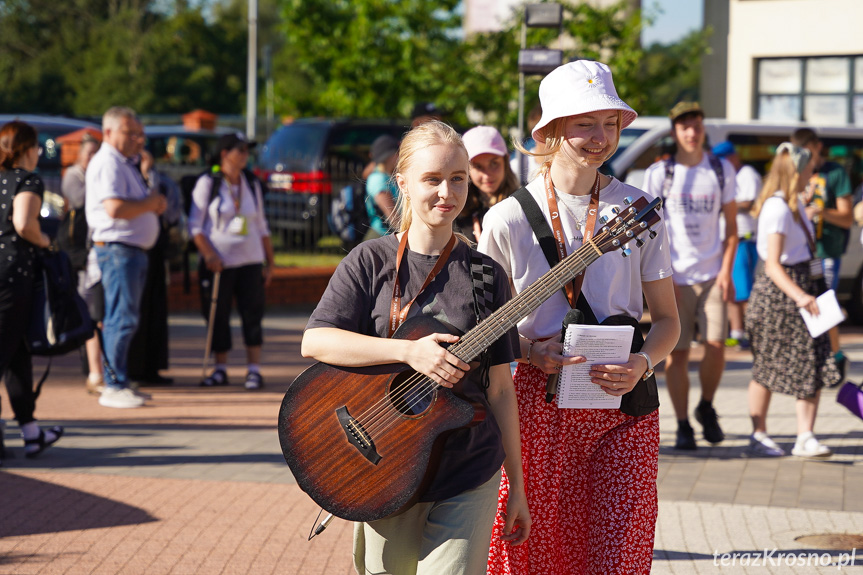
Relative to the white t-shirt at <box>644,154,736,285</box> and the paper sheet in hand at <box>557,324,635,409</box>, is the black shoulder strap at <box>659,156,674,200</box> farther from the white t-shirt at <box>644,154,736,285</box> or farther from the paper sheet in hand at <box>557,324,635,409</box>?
the paper sheet in hand at <box>557,324,635,409</box>

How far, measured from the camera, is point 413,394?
295 centimetres

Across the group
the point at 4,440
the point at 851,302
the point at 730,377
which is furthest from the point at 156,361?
the point at 851,302

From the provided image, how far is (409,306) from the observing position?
9.89 ft

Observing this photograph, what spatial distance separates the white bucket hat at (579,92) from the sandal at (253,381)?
6.04 meters

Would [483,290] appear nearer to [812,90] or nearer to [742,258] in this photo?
[742,258]

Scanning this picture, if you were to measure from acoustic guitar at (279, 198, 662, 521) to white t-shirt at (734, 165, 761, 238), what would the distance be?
933 centimetres

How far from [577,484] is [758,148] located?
10.9m

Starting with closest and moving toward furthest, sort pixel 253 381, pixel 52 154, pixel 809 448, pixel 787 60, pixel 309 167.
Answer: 1. pixel 809 448
2. pixel 253 381
3. pixel 52 154
4. pixel 309 167
5. pixel 787 60

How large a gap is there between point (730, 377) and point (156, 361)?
16.9ft

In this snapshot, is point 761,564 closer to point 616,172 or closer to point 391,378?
point 391,378

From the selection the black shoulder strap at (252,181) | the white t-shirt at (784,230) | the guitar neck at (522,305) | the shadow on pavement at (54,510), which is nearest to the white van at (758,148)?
the black shoulder strap at (252,181)

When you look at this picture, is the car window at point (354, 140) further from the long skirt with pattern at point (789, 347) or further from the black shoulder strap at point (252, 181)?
the long skirt with pattern at point (789, 347)

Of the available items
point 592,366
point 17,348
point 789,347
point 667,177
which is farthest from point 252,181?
point 592,366

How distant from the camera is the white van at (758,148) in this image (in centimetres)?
→ 1226
